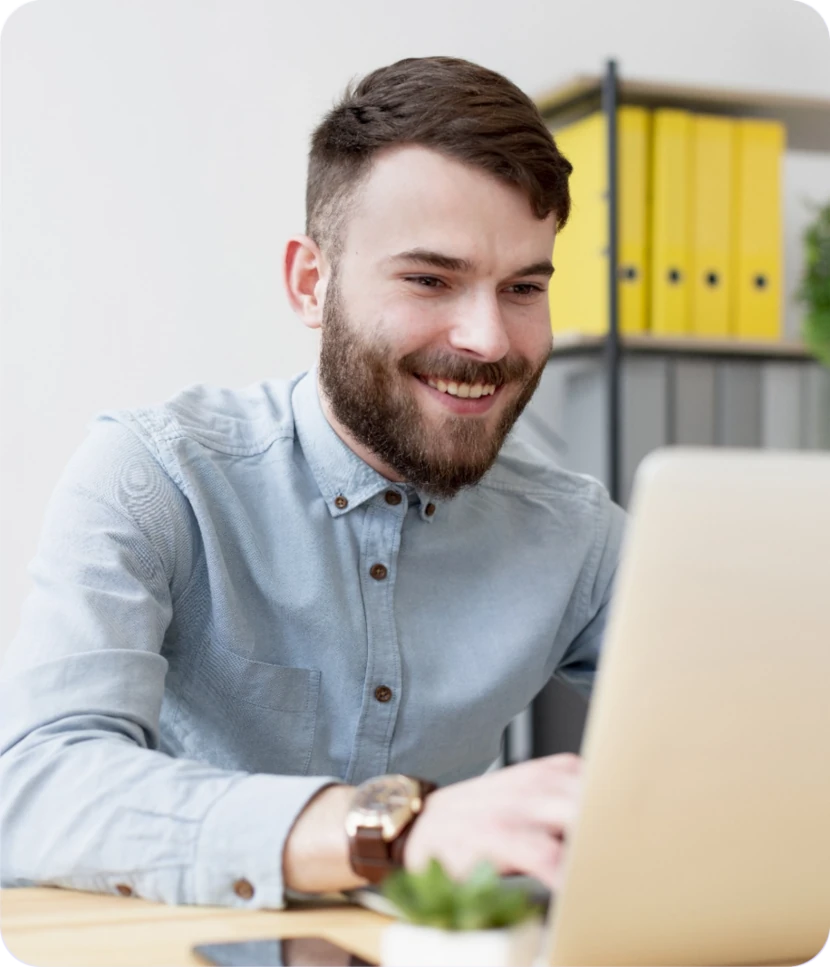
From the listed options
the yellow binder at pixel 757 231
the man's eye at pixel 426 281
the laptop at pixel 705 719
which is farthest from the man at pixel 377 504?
the yellow binder at pixel 757 231

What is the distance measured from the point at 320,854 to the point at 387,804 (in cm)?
5

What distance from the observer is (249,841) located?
2.42ft

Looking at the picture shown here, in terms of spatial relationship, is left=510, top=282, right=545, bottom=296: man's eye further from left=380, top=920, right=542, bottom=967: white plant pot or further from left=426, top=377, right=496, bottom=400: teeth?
left=380, top=920, right=542, bottom=967: white plant pot

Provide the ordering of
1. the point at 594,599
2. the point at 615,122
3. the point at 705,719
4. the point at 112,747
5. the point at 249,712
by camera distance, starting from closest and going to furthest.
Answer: the point at 705,719
the point at 112,747
the point at 249,712
the point at 594,599
the point at 615,122

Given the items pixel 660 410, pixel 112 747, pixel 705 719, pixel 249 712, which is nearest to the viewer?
pixel 705 719

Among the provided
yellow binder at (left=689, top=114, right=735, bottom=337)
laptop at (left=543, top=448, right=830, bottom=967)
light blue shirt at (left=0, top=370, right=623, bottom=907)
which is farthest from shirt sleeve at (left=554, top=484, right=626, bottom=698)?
yellow binder at (left=689, top=114, right=735, bottom=337)

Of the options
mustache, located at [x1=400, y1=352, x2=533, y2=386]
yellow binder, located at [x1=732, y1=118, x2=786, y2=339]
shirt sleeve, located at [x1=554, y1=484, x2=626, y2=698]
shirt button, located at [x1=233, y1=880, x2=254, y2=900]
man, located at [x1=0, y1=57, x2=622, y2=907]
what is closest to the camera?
shirt button, located at [x1=233, y1=880, x2=254, y2=900]

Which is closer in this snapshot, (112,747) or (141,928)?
(141,928)

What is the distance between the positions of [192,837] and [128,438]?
0.49 meters

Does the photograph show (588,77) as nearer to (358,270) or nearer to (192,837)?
(358,270)

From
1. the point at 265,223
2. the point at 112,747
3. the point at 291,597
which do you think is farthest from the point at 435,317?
the point at 265,223

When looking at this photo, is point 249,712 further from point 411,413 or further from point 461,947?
point 461,947

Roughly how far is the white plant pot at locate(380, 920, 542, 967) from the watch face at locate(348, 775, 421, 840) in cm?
12

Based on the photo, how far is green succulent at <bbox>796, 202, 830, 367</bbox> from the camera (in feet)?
7.32
